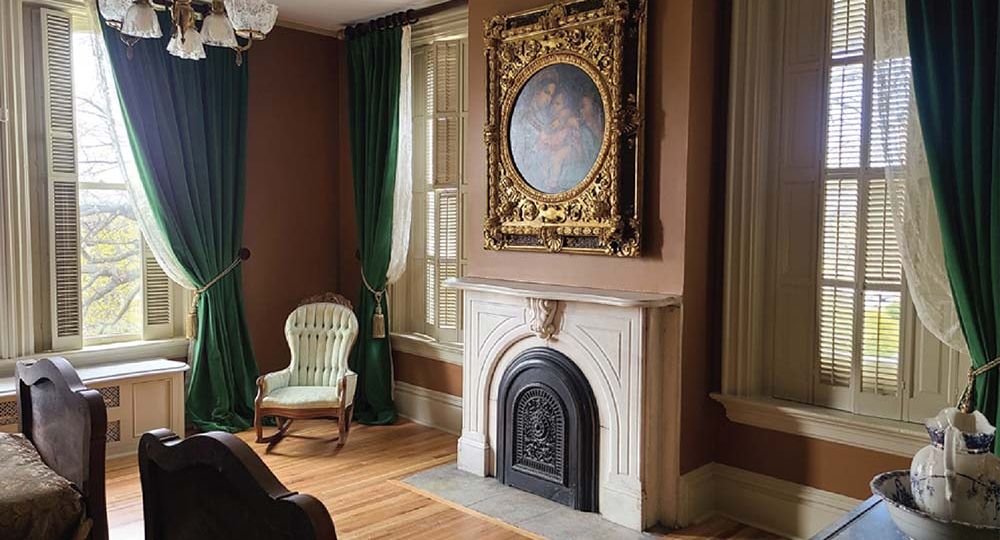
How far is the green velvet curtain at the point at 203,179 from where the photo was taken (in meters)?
4.63

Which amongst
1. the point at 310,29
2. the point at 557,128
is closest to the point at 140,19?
the point at 557,128

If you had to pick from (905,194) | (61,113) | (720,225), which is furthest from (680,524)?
(61,113)

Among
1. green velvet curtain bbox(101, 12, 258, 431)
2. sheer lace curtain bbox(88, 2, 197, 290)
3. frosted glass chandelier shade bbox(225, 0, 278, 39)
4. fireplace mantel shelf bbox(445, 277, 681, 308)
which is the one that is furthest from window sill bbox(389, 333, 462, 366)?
frosted glass chandelier shade bbox(225, 0, 278, 39)

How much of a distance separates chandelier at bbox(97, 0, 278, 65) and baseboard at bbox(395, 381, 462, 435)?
9.58 ft

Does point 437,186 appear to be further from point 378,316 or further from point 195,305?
point 195,305

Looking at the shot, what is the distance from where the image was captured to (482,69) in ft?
14.0

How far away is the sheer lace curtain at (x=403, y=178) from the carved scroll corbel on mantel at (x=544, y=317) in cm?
157

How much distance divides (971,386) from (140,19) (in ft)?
10.5

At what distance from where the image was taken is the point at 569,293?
3682mm

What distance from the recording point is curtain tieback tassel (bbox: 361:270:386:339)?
519 centimetres

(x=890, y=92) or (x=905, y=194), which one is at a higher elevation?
(x=890, y=92)

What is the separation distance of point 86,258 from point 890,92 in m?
4.34

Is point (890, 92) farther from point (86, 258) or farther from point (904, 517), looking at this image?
point (86, 258)

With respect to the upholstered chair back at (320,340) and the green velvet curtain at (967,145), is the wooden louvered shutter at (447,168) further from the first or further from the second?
the green velvet curtain at (967,145)
